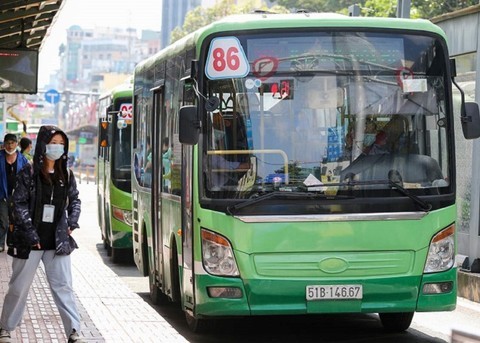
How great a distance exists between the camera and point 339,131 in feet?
35.7

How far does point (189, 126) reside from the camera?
1073 centimetres

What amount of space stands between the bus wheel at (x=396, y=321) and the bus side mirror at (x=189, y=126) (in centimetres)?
277

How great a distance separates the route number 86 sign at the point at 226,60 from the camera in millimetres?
10891

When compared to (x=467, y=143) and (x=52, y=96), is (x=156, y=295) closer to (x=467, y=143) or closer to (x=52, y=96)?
(x=467, y=143)

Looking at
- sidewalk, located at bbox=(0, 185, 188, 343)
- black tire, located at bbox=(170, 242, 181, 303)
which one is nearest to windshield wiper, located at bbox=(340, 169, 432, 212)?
sidewalk, located at bbox=(0, 185, 188, 343)

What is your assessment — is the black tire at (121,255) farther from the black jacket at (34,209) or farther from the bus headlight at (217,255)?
the black jacket at (34,209)

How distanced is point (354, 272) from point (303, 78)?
5.42 feet

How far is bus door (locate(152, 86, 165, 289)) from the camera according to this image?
13.8m

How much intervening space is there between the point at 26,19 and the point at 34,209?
12815mm

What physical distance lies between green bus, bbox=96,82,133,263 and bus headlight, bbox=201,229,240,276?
34.3 feet

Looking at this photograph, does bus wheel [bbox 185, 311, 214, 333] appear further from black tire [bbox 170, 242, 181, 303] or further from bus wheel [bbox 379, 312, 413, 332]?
bus wheel [bbox 379, 312, 413, 332]

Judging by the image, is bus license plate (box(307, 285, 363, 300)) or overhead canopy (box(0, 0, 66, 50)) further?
overhead canopy (box(0, 0, 66, 50))

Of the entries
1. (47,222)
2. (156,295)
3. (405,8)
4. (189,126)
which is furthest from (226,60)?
(405,8)

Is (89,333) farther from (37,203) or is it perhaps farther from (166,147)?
(166,147)
